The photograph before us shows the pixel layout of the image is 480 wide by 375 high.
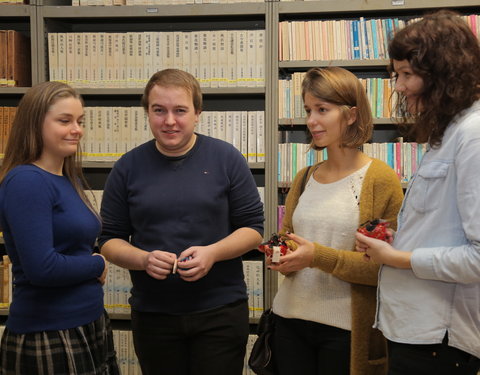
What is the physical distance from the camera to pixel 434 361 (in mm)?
1138

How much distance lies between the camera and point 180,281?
1.67m

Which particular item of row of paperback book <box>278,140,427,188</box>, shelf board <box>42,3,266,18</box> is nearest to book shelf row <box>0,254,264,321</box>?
row of paperback book <box>278,140,427,188</box>

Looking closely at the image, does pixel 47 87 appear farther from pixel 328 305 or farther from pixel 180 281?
pixel 328 305

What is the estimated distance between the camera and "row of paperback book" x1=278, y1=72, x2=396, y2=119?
2.69m

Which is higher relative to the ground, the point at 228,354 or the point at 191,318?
the point at 191,318

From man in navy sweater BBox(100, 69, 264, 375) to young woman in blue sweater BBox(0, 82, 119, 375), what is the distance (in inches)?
7.0

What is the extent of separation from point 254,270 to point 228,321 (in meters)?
1.08

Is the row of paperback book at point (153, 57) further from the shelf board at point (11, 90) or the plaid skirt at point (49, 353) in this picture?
the plaid skirt at point (49, 353)

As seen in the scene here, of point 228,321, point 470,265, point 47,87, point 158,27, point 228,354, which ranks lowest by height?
point 228,354

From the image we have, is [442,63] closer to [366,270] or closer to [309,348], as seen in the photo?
[366,270]

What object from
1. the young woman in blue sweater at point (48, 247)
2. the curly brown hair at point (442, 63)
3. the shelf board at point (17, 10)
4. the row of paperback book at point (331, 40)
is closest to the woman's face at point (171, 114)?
the young woman in blue sweater at point (48, 247)

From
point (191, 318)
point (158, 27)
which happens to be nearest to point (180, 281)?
point (191, 318)

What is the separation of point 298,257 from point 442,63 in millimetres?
691

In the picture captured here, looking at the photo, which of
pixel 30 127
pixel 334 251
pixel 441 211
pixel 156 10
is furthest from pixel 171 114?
pixel 156 10
